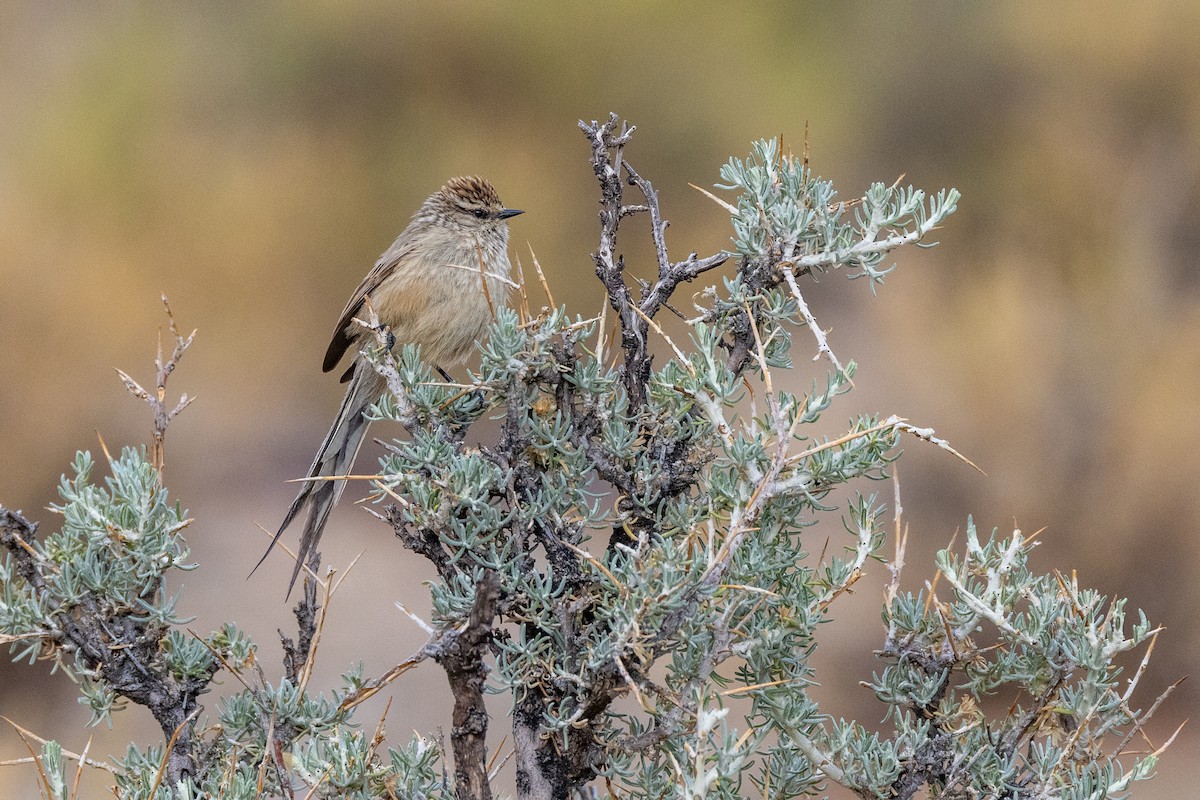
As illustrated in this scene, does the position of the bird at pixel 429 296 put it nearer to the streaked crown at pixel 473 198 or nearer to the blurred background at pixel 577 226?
the streaked crown at pixel 473 198

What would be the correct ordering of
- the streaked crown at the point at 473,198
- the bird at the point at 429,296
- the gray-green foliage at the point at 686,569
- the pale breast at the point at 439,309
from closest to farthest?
the gray-green foliage at the point at 686,569 → the bird at the point at 429,296 → the pale breast at the point at 439,309 → the streaked crown at the point at 473,198

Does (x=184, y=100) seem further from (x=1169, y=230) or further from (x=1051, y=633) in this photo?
(x=1051, y=633)

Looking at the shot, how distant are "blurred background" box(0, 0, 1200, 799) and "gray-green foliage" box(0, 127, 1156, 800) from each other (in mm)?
3251

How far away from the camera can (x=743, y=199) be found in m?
1.66

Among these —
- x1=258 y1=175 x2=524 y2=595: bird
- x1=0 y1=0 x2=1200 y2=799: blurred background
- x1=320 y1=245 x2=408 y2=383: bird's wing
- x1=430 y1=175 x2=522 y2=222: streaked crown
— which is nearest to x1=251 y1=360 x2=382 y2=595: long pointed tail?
x1=258 y1=175 x2=524 y2=595: bird


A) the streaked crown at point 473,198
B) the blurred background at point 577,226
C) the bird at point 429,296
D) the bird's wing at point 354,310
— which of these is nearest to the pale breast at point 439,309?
the bird at point 429,296

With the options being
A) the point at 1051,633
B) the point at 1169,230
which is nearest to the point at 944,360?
the point at 1169,230

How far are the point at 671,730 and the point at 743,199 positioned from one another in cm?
78

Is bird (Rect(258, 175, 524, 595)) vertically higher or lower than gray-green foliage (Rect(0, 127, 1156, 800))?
higher

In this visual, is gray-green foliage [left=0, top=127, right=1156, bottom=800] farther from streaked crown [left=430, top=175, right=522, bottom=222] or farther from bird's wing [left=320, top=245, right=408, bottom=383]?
streaked crown [left=430, top=175, right=522, bottom=222]

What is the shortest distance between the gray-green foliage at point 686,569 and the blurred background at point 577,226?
3.25 m

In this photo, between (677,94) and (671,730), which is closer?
(671,730)

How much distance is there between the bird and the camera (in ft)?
9.43

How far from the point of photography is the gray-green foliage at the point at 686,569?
151 cm
